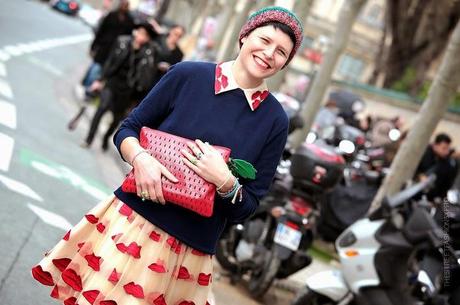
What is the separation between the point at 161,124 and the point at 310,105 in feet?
37.1

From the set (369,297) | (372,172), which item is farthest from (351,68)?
(369,297)

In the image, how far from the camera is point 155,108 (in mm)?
2789

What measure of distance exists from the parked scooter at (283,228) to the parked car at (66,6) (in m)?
37.5

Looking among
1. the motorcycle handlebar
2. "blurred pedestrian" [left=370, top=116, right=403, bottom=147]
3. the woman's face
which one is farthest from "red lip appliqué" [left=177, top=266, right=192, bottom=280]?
"blurred pedestrian" [left=370, top=116, right=403, bottom=147]

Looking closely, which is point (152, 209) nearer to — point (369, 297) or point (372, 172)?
point (369, 297)

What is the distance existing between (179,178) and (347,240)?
10.1 feet

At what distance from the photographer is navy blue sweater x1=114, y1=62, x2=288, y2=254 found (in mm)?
2701

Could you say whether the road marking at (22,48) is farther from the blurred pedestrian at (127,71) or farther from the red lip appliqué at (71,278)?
the red lip appliqué at (71,278)

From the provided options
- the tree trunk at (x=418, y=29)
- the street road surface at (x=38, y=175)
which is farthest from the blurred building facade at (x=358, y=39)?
the street road surface at (x=38, y=175)

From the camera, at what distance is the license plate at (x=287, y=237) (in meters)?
6.28

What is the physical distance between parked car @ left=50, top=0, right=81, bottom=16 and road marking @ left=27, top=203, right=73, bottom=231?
123ft

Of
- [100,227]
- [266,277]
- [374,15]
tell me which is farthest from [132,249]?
[374,15]

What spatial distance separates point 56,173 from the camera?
757cm

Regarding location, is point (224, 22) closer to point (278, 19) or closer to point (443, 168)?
point (443, 168)
